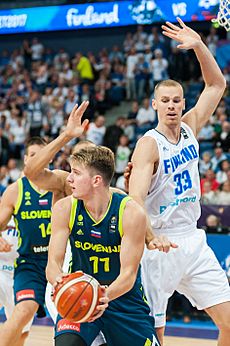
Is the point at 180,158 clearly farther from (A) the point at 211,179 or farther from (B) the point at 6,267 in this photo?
(A) the point at 211,179

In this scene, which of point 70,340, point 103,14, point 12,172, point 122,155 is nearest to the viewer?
point 70,340

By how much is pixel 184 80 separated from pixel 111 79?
6.45ft

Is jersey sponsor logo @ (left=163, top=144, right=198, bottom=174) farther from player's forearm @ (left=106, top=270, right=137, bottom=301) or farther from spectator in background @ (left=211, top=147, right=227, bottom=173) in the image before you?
spectator in background @ (left=211, top=147, right=227, bottom=173)

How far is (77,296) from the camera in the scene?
13.4ft

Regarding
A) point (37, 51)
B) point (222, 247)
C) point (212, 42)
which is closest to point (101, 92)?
point (212, 42)

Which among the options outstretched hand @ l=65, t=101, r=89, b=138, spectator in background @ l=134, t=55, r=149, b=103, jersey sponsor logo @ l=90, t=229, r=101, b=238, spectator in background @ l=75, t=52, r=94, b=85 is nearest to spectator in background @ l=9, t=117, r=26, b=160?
spectator in background @ l=75, t=52, r=94, b=85

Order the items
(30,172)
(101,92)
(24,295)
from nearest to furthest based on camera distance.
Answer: (30,172) < (24,295) < (101,92)

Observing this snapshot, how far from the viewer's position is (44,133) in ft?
56.9

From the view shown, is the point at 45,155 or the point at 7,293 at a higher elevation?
the point at 45,155

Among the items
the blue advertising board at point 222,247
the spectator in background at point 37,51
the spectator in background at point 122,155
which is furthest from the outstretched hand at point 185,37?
the spectator in background at point 37,51

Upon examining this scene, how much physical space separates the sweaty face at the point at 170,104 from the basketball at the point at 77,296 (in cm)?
186

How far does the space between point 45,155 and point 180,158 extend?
3.33 feet

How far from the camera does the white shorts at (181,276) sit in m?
5.48

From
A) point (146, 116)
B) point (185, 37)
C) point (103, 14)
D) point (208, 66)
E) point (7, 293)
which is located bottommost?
point (7, 293)
